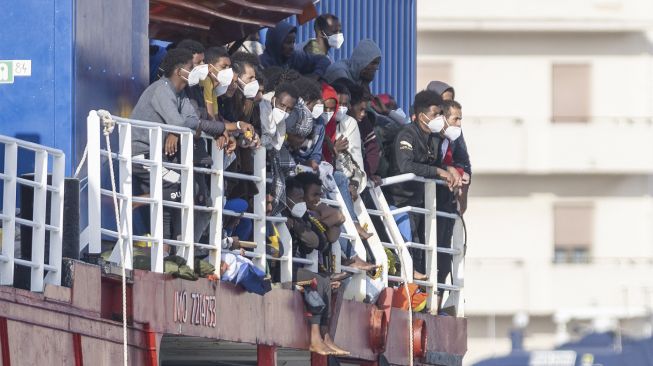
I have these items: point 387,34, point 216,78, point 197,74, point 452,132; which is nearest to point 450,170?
point 452,132

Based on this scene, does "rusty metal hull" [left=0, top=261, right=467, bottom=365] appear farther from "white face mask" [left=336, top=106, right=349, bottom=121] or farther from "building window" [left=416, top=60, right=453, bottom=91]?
"building window" [left=416, top=60, right=453, bottom=91]

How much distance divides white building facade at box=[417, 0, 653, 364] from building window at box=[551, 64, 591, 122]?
0.02 m

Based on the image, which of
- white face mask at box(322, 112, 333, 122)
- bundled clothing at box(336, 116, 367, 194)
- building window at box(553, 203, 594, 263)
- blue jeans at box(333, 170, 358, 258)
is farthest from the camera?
building window at box(553, 203, 594, 263)

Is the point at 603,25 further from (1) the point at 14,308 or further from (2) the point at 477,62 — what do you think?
(1) the point at 14,308

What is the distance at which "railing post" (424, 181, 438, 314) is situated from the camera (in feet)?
64.1

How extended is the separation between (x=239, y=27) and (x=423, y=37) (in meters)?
23.4

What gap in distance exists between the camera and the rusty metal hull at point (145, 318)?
13914mm

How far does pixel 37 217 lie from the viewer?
14.0m

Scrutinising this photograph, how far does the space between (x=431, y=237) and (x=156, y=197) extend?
16.2 ft

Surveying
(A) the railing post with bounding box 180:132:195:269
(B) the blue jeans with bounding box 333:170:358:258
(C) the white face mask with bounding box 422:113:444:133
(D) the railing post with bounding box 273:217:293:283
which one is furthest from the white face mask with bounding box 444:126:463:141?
(A) the railing post with bounding box 180:132:195:269

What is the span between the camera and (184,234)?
15.6 metres

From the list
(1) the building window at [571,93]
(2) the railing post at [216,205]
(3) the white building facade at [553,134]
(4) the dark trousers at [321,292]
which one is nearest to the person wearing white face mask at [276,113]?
(2) the railing post at [216,205]

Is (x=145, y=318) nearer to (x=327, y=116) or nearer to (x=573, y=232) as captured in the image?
(x=327, y=116)

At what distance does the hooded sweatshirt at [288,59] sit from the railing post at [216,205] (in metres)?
3.34
